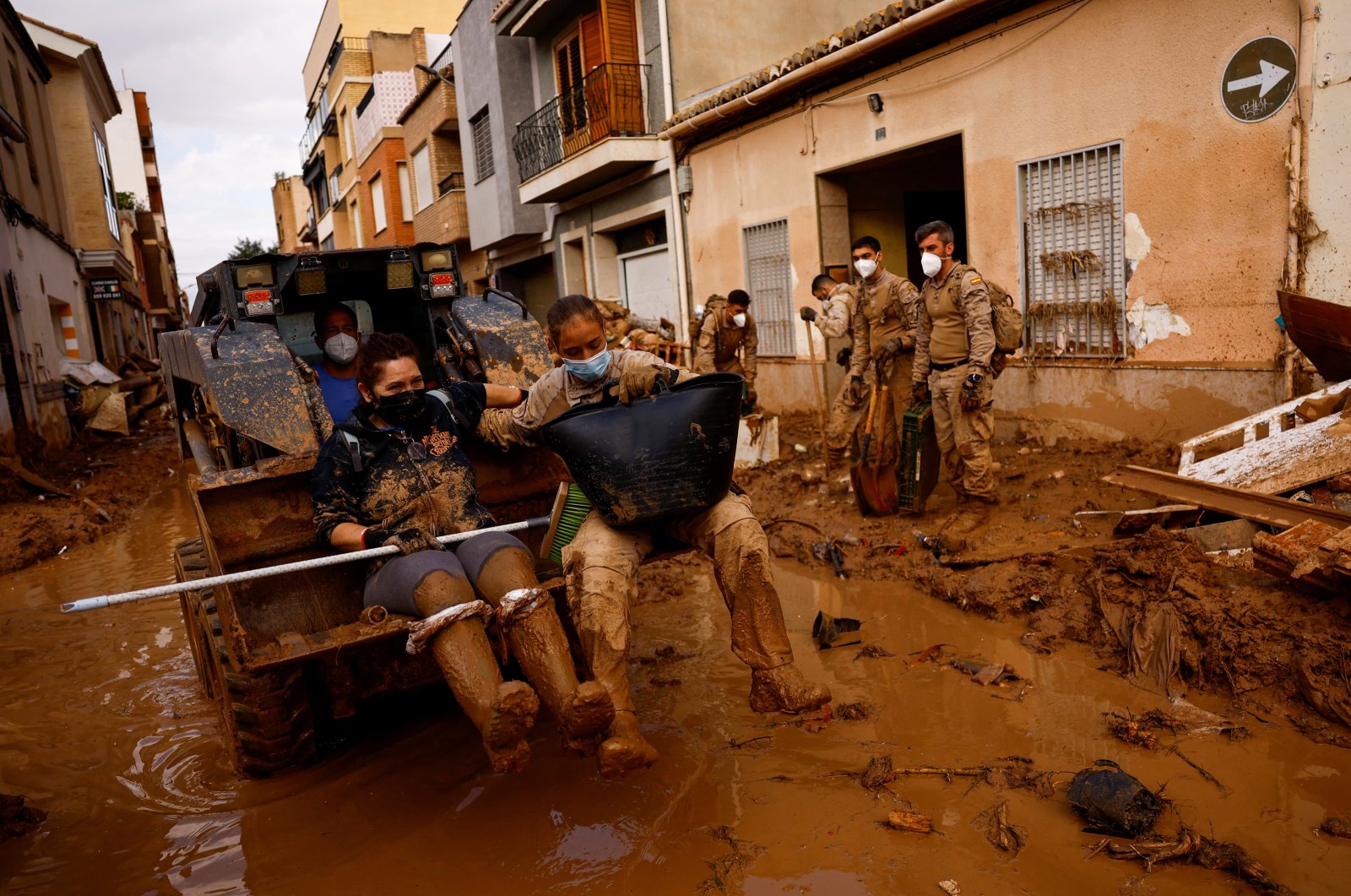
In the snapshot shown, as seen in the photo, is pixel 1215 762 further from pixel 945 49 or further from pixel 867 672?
pixel 945 49

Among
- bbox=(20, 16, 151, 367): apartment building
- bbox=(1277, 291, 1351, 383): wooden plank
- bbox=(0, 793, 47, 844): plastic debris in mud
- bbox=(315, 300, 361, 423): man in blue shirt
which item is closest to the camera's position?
bbox=(0, 793, 47, 844): plastic debris in mud

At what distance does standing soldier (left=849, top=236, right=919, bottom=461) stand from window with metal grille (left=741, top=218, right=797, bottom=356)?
3.99m

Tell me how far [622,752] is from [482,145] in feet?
62.3

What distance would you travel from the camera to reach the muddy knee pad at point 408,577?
9.77 ft

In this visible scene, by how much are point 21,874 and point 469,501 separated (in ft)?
6.32

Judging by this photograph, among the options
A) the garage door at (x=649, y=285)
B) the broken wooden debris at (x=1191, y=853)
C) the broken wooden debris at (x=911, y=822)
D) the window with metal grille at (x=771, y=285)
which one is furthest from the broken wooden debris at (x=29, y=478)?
the broken wooden debris at (x=1191, y=853)

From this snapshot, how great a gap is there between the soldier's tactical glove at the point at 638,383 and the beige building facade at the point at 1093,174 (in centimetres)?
513

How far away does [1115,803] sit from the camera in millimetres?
2701

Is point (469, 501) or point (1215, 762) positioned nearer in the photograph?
point (1215, 762)

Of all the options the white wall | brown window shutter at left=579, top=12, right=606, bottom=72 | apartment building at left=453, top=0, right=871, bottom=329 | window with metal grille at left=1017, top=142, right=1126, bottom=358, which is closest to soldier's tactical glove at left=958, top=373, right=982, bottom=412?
window with metal grille at left=1017, top=142, right=1126, bottom=358

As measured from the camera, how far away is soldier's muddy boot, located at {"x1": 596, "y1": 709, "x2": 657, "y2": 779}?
8.49ft

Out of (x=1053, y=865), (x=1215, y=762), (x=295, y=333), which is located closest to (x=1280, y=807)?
(x=1215, y=762)

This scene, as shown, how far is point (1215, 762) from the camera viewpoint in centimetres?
307

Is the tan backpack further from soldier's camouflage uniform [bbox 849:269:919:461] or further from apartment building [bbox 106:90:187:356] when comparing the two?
apartment building [bbox 106:90:187:356]
